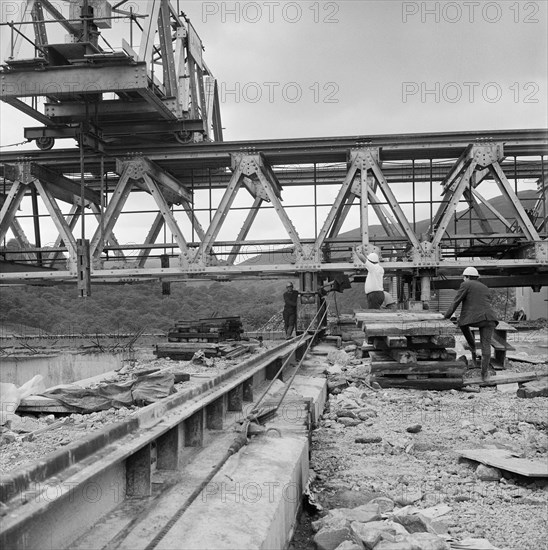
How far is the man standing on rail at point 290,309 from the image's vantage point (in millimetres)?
18234

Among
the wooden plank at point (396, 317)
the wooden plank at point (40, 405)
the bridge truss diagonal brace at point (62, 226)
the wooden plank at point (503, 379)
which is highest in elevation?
the bridge truss diagonal brace at point (62, 226)

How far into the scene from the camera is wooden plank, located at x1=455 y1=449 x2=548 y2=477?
4.84 metres

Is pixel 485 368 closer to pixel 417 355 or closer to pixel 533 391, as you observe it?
pixel 417 355

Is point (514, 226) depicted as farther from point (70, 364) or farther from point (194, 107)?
point (70, 364)

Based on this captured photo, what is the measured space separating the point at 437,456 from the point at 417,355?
12.8 ft

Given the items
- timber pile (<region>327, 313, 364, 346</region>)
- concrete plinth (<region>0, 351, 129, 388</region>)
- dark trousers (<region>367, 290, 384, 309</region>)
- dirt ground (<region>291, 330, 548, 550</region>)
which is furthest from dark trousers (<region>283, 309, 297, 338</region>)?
dirt ground (<region>291, 330, 548, 550</region>)

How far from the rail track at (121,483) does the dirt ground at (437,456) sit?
0.80 metres

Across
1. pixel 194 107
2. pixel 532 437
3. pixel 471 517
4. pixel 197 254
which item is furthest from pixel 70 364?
pixel 471 517

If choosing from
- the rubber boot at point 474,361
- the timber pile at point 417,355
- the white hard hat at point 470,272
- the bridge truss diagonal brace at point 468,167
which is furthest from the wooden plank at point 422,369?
the bridge truss diagonal brace at point 468,167

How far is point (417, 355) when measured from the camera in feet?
31.4

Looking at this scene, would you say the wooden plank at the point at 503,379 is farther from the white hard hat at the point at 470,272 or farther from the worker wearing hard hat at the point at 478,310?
the white hard hat at the point at 470,272

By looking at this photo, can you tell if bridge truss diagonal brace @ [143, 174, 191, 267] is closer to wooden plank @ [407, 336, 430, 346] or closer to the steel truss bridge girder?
the steel truss bridge girder

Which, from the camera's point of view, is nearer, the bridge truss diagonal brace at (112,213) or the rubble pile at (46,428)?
the rubble pile at (46,428)

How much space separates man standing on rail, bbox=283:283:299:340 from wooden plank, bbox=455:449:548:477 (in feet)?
41.1
